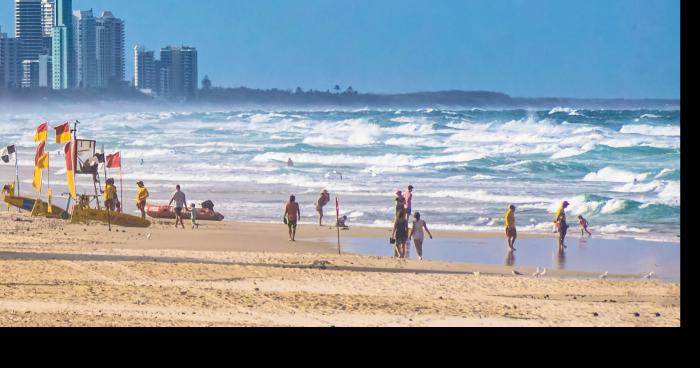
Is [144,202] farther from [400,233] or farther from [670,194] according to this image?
[670,194]

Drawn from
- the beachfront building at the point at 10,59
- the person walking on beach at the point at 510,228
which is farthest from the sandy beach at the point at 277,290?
the beachfront building at the point at 10,59

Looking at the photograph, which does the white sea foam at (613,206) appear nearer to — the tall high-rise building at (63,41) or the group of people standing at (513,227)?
the group of people standing at (513,227)

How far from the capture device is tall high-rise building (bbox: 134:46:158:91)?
44781 millimetres

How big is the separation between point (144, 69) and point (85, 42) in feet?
19.5

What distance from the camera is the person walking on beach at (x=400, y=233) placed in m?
15.0

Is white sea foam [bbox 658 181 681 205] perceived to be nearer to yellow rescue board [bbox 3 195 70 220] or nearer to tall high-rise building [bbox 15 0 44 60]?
yellow rescue board [bbox 3 195 70 220]

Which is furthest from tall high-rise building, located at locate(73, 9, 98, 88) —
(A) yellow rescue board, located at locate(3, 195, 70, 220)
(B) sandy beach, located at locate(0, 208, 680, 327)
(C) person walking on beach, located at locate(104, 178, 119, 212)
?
(B) sandy beach, located at locate(0, 208, 680, 327)

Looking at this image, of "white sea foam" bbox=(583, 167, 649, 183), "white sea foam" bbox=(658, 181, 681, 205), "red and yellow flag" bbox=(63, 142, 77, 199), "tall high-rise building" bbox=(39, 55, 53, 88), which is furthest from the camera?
"tall high-rise building" bbox=(39, 55, 53, 88)

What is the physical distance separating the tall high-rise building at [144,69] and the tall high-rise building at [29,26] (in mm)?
3381

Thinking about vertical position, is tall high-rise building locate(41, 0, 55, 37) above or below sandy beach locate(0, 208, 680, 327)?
above

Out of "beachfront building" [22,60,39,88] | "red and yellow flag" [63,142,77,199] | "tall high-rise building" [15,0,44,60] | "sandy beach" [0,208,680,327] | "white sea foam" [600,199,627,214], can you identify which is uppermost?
"tall high-rise building" [15,0,44,60]

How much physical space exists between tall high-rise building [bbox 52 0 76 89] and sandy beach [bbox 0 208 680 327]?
2445 cm
